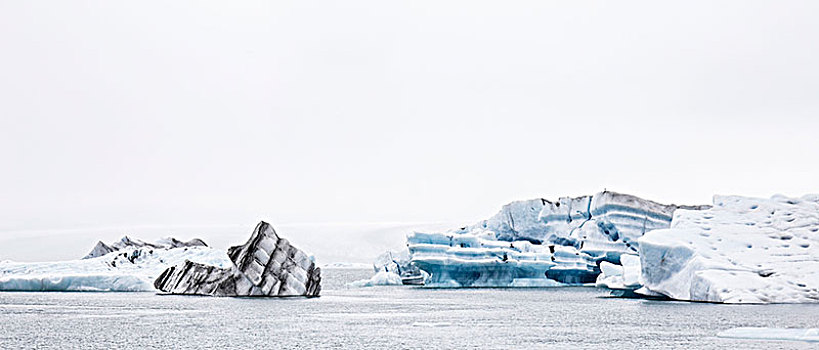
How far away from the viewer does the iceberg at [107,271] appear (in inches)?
1401

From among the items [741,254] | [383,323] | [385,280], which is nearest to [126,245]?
[385,280]

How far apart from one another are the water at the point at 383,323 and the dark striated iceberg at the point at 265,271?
1.50 feet

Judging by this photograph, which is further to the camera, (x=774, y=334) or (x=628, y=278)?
(x=628, y=278)

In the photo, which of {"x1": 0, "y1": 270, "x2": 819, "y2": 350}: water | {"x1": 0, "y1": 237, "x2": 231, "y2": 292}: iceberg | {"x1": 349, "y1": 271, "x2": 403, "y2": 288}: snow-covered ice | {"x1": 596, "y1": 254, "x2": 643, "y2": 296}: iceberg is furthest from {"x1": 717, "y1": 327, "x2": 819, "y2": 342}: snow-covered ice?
{"x1": 349, "y1": 271, "x2": 403, "y2": 288}: snow-covered ice

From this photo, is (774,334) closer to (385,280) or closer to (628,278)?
(628,278)

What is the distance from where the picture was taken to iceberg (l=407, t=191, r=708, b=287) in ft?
125

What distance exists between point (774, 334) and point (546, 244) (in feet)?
88.8

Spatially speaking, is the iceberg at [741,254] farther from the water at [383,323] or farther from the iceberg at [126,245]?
the iceberg at [126,245]

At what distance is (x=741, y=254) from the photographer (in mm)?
25031

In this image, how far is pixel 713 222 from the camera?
27125 millimetres

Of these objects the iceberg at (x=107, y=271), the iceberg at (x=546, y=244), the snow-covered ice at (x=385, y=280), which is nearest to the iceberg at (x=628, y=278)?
the iceberg at (x=546, y=244)

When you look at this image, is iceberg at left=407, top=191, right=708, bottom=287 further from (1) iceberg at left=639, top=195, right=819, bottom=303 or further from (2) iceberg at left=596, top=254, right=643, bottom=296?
(1) iceberg at left=639, top=195, right=819, bottom=303

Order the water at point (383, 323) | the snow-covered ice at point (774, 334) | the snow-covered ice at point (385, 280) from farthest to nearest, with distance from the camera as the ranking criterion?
1. the snow-covered ice at point (385, 280)
2. the water at point (383, 323)
3. the snow-covered ice at point (774, 334)

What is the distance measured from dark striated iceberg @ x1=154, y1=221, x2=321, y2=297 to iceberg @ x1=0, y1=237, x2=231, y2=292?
20.6ft
